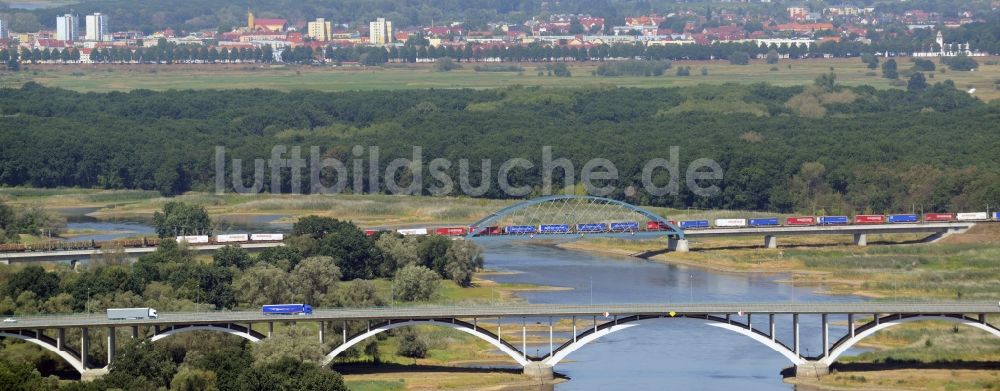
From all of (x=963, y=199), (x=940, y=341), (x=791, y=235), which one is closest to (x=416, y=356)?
(x=940, y=341)

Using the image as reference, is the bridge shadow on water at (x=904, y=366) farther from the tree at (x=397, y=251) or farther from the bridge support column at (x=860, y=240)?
the bridge support column at (x=860, y=240)

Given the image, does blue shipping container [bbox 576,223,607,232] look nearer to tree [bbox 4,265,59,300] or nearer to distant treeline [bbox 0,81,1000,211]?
distant treeline [bbox 0,81,1000,211]

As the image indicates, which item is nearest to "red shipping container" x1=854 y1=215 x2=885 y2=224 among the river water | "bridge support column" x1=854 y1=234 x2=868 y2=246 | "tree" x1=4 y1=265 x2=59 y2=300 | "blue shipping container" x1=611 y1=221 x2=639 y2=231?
"bridge support column" x1=854 y1=234 x2=868 y2=246

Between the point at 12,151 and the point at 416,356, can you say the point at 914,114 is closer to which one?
the point at 12,151

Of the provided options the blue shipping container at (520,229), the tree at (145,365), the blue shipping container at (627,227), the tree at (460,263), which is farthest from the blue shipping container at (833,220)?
the tree at (145,365)

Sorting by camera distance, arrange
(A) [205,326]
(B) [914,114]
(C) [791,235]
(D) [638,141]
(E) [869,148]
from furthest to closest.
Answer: (B) [914,114]
(D) [638,141]
(E) [869,148]
(C) [791,235]
(A) [205,326]

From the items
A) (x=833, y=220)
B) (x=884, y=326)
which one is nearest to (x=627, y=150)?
(x=833, y=220)
